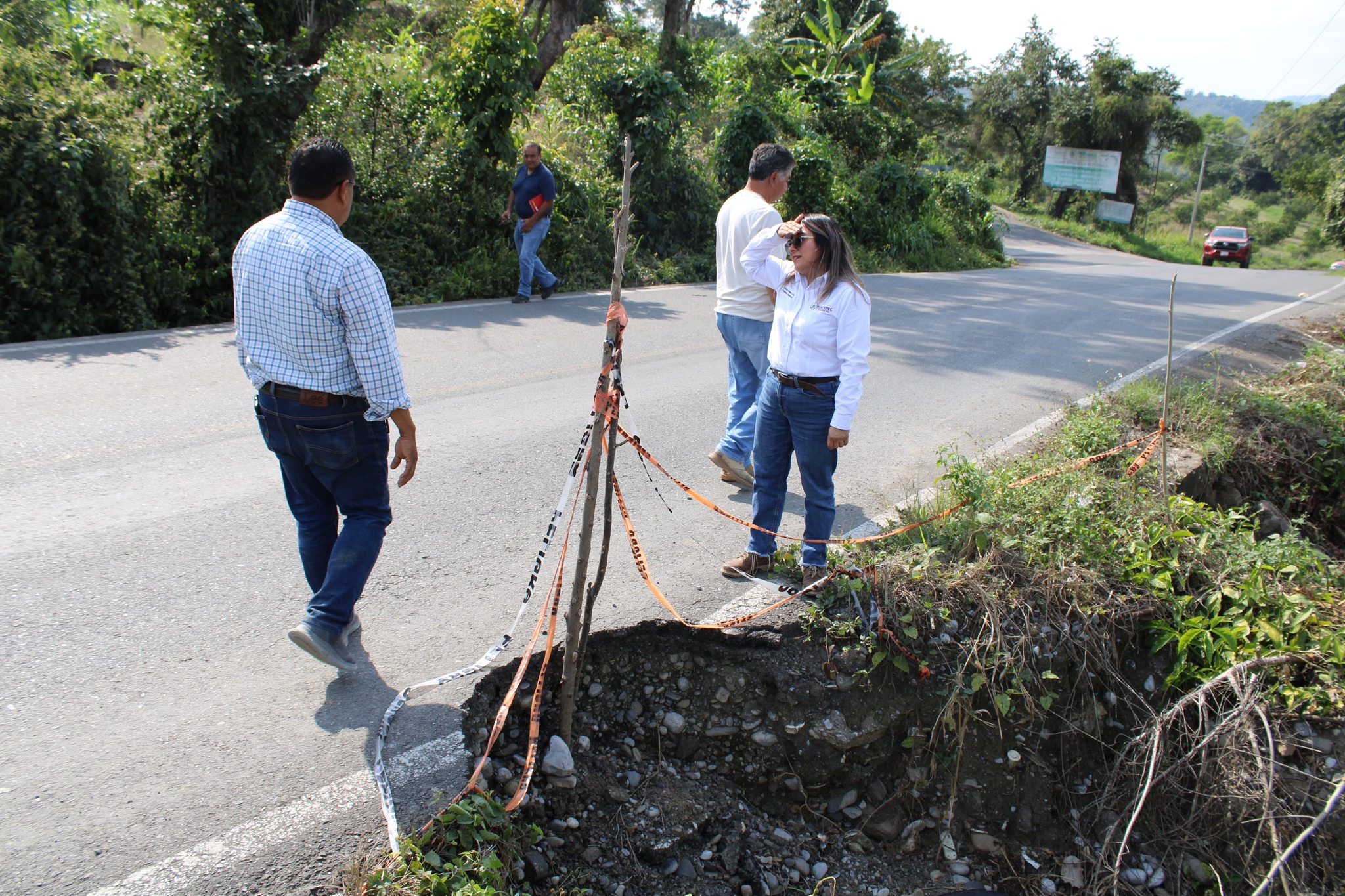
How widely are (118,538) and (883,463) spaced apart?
4.66 m

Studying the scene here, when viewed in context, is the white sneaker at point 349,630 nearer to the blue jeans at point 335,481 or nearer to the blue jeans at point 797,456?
the blue jeans at point 335,481

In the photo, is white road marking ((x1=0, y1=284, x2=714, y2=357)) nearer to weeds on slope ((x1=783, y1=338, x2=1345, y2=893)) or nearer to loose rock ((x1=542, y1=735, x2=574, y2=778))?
loose rock ((x1=542, y1=735, x2=574, y2=778))

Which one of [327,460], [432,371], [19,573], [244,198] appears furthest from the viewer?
[244,198]

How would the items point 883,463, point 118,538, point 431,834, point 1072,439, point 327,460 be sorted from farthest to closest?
point 883,463 < point 1072,439 < point 118,538 < point 327,460 < point 431,834

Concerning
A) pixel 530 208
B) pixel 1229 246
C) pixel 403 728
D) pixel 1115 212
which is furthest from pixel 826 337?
pixel 1115 212

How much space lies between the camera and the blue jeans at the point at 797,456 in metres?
3.83

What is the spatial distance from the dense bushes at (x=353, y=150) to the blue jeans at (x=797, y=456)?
7291mm

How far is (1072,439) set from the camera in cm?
566

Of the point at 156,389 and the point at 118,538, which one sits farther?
the point at 156,389

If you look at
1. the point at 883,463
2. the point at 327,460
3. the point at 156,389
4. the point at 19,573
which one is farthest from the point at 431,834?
the point at 156,389

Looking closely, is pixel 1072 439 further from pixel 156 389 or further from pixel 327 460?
pixel 156 389

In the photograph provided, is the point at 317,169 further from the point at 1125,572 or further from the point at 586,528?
the point at 1125,572

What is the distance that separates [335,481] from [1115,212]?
151 ft

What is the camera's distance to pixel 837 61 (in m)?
22.1
